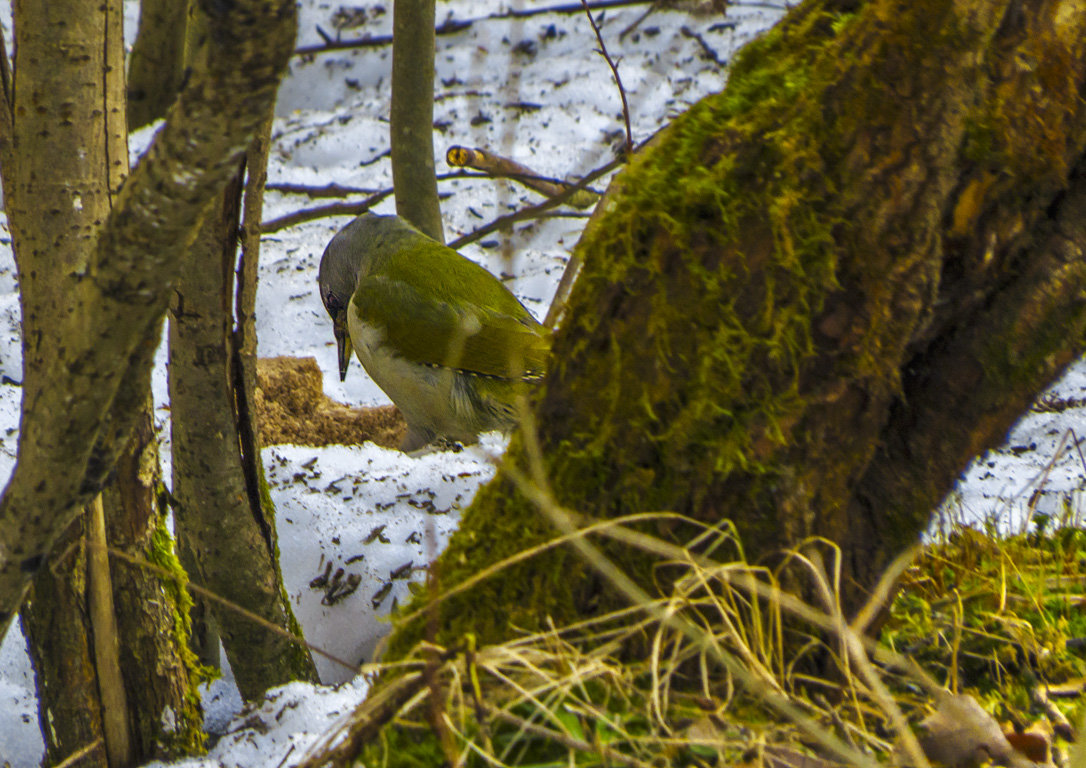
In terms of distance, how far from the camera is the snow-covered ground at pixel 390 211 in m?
2.50

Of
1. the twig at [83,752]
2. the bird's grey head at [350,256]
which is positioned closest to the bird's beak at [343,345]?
the bird's grey head at [350,256]

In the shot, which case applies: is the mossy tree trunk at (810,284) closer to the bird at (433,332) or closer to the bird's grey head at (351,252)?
the bird at (433,332)

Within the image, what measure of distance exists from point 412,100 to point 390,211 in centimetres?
182

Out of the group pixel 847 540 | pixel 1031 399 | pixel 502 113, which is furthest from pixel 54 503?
pixel 502 113

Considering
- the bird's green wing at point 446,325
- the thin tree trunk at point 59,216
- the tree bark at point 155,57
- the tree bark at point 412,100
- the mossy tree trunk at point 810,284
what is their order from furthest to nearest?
1. the tree bark at point 155,57
2. the bird's green wing at point 446,325
3. the tree bark at point 412,100
4. the thin tree trunk at point 59,216
5. the mossy tree trunk at point 810,284

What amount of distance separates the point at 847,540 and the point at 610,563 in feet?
1.36

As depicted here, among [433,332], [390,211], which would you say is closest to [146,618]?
[433,332]

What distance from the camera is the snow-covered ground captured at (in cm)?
250

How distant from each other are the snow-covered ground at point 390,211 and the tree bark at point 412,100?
25 cm

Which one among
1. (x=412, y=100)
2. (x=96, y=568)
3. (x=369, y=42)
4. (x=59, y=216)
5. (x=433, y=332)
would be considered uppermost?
(x=369, y=42)

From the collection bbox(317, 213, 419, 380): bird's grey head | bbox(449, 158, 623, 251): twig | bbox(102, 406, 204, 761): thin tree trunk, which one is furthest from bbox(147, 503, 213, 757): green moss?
bbox(317, 213, 419, 380): bird's grey head

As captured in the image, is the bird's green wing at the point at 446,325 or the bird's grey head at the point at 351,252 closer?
the bird's green wing at the point at 446,325

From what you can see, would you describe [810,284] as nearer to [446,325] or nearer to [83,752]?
[83,752]

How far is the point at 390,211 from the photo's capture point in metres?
5.42
